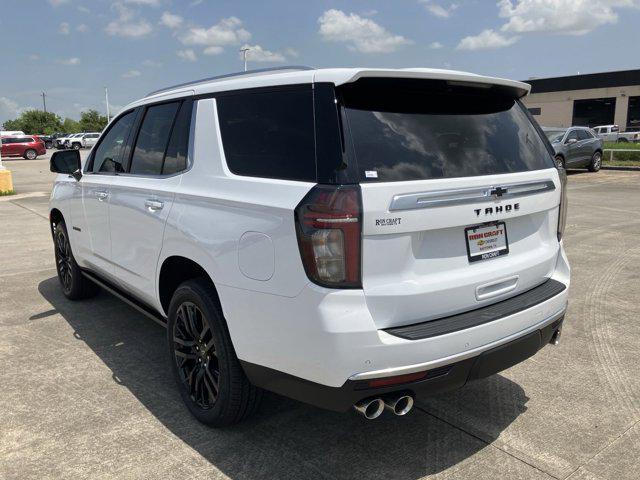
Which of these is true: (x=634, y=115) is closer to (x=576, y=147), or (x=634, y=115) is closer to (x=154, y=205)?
(x=576, y=147)

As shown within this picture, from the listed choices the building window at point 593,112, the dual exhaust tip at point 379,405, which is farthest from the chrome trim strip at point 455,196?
the building window at point 593,112

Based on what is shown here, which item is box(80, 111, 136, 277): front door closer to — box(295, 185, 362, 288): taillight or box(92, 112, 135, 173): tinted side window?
box(92, 112, 135, 173): tinted side window

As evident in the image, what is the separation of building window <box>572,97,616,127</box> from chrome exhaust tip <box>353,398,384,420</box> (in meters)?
60.2

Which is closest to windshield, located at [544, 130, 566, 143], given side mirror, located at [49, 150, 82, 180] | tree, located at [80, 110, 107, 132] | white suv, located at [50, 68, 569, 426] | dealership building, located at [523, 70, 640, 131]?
white suv, located at [50, 68, 569, 426]

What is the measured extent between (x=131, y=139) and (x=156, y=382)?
5.68 feet

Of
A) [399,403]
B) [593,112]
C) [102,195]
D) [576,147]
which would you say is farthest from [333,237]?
[593,112]

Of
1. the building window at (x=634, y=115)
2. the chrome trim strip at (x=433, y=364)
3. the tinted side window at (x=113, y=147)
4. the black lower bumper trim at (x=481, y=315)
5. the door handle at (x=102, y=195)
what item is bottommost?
the chrome trim strip at (x=433, y=364)

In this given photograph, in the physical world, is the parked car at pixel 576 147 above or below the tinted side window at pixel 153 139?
below

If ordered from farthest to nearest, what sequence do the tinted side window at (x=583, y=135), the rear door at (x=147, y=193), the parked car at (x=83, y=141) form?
the parked car at (x=83, y=141) < the tinted side window at (x=583, y=135) < the rear door at (x=147, y=193)

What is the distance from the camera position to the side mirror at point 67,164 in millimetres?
4812

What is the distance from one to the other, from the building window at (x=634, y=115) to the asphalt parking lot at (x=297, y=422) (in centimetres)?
5678

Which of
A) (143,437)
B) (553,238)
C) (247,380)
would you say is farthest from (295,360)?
(553,238)

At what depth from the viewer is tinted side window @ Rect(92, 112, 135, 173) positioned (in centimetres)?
421

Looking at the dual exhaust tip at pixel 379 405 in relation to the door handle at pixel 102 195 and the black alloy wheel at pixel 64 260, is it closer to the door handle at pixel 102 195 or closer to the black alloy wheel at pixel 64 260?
the door handle at pixel 102 195
